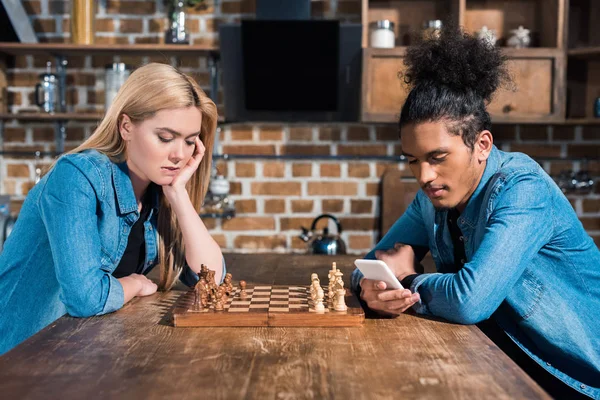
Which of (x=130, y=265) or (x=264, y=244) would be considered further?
(x=264, y=244)

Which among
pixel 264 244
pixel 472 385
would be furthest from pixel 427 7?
pixel 472 385

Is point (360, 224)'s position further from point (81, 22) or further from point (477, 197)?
point (477, 197)

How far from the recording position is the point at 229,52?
353 centimetres

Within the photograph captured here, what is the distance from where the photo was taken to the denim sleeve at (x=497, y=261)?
4.91ft

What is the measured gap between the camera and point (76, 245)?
62.7 inches

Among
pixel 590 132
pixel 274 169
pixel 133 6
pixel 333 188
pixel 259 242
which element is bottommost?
pixel 259 242

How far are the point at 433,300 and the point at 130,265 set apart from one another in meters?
0.90

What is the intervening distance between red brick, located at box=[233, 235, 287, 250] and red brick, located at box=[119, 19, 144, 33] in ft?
4.30

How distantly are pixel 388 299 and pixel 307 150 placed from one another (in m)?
2.31

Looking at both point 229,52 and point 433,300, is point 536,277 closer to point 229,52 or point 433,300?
point 433,300

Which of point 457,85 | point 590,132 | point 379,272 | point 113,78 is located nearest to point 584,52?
point 590,132

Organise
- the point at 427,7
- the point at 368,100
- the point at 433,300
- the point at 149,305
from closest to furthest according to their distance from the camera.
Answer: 1. the point at 433,300
2. the point at 149,305
3. the point at 368,100
4. the point at 427,7

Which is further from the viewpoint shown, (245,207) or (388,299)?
(245,207)

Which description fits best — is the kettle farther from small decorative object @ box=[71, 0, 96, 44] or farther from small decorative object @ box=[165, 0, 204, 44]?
small decorative object @ box=[71, 0, 96, 44]
